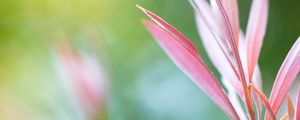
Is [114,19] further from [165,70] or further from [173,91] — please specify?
[173,91]

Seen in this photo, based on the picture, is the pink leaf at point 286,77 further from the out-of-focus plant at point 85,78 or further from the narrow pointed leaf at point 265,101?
the out-of-focus plant at point 85,78

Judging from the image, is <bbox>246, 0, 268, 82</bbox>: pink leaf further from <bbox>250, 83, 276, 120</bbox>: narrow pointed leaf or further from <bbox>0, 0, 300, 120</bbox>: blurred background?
<bbox>0, 0, 300, 120</bbox>: blurred background

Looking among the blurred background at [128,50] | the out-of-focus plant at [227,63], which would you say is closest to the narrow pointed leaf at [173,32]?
the out-of-focus plant at [227,63]

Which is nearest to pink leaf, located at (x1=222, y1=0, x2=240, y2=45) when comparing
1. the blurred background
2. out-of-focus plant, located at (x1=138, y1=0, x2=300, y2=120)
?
out-of-focus plant, located at (x1=138, y1=0, x2=300, y2=120)

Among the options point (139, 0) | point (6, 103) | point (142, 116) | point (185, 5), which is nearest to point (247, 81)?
point (6, 103)

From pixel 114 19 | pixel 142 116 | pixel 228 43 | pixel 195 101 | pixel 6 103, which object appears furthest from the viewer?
pixel 114 19

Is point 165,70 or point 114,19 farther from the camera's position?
point 114,19
